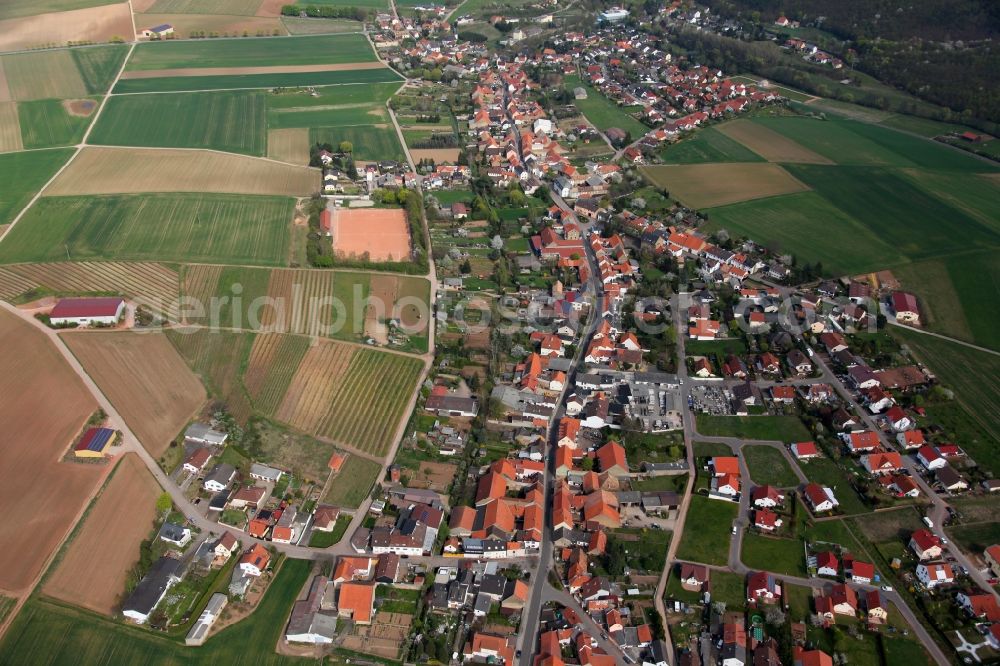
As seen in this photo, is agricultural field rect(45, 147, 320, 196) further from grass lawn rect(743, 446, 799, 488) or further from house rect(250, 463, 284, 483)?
grass lawn rect(743, 446, 799, 488)

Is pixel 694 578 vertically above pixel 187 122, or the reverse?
pixel 694 578

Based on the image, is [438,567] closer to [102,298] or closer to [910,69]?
[102,298]

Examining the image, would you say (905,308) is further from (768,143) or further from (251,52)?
(251,52)

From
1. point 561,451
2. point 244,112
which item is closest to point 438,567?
point 561,451

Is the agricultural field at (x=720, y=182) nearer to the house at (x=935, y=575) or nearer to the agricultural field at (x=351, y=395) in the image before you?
the agricultural field at (x=351, y=395)

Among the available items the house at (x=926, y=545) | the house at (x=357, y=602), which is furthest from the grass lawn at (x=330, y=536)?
the house at (x=926, y=545)

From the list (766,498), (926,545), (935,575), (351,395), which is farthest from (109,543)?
(926,545)

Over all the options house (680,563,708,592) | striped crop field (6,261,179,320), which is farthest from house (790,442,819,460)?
striped crop field (6,261,179,320)
